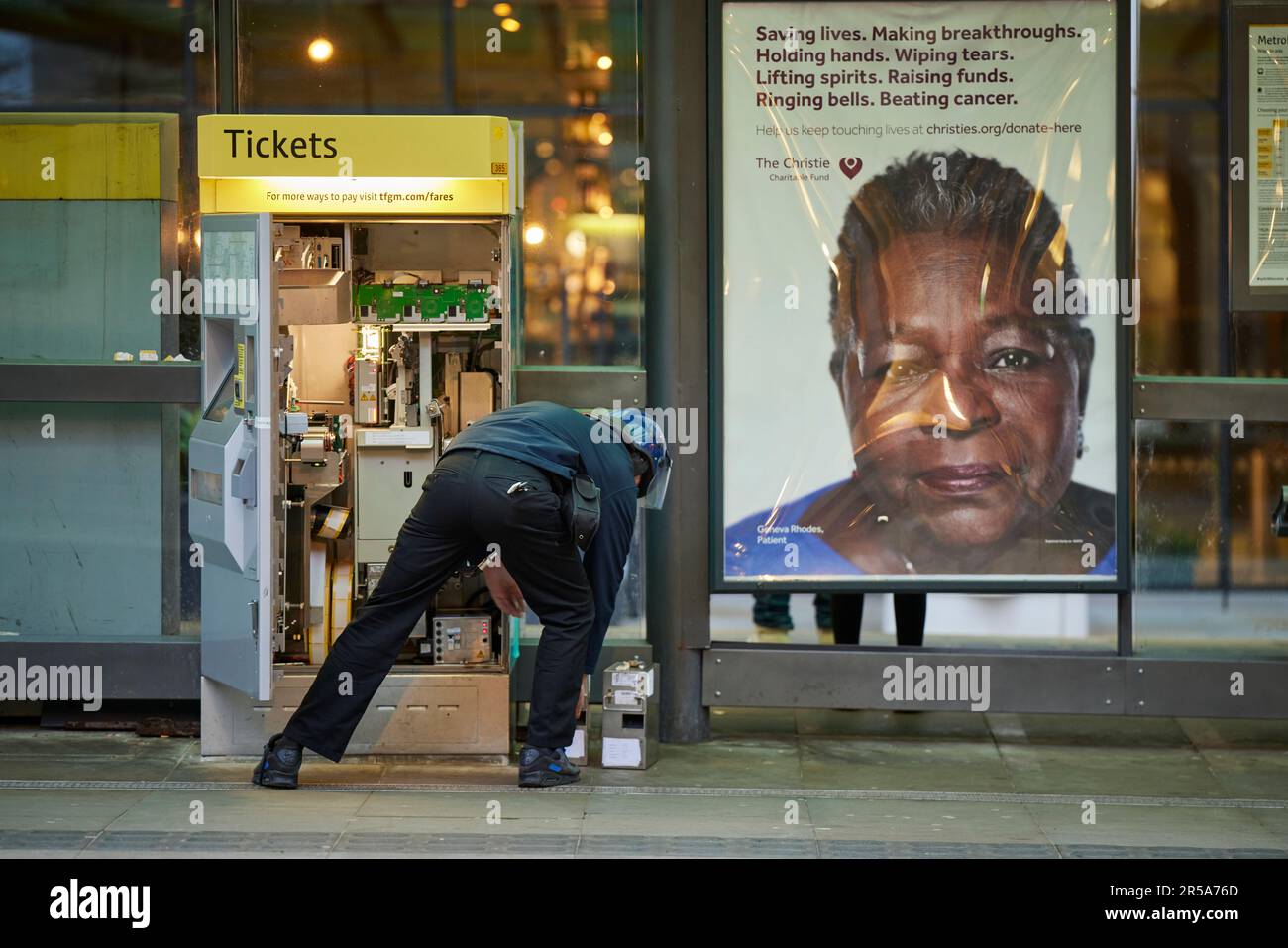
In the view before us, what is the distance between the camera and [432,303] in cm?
721

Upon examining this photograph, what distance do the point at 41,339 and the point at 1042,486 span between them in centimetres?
454

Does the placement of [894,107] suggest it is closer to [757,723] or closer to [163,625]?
[757,723]

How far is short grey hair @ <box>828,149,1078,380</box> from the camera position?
7.42 meters

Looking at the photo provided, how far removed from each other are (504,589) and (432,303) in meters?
1.29

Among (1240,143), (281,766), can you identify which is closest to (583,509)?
(281,766)

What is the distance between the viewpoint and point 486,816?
20.7 ft

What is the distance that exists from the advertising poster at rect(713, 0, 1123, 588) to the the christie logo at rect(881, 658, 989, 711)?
398 millimetres

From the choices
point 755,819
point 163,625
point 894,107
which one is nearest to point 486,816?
point 755,819

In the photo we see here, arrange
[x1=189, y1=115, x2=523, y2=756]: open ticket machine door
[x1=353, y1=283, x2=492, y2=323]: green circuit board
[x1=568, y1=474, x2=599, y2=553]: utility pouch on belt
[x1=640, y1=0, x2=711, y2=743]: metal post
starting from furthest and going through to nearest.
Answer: [x1=640, y1=0, x2=711, y2=743]: metal post
[x1=353, y1=283, x2=492, y2=323]: green circuit board
[x1=189, y1=115, x2=523, y2=756]: open ticket machine door
[x1=568, y1=474, x2=599, y2=553]: utility pouch on belt

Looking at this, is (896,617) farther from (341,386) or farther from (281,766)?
(281,766)

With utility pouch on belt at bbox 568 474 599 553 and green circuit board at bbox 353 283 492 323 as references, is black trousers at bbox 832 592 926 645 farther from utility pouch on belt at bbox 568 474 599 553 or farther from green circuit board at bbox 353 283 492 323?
green circuit board at bbox 353 283 492 323
